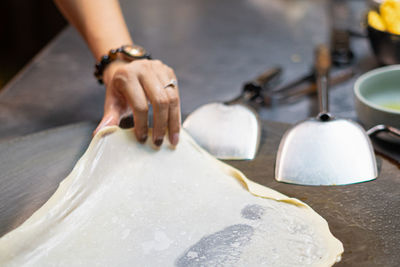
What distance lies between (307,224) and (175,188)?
0.74 ft

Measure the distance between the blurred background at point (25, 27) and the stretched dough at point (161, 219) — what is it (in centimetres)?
233

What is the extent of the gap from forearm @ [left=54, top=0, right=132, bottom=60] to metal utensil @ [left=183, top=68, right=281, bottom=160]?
0.86 ft

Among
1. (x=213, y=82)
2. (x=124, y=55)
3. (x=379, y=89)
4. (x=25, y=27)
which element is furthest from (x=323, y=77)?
(x=25, y=27)

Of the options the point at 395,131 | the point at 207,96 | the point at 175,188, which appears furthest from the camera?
the point at 207,96

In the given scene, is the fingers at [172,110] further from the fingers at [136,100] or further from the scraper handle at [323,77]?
the scraper handle at [323,77]

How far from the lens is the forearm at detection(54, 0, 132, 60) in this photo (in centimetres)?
108

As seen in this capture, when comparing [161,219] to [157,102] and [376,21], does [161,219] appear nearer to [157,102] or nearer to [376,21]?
[157,102]

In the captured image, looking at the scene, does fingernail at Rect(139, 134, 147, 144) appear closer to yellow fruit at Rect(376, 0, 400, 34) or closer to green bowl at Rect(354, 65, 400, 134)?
green bowl at Rect(354, 65, 400, 134)

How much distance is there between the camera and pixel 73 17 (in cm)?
113

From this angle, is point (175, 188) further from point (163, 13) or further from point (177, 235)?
→ point (163, 13)

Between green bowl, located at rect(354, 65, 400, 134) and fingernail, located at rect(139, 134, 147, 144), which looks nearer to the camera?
fingernail, located at rect(139, 134, 147, 144)

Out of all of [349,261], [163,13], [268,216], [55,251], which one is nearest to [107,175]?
[55,251]

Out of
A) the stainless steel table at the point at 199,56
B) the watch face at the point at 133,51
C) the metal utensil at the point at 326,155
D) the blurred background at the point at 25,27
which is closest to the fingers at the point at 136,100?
the watch face at the point at 133,51

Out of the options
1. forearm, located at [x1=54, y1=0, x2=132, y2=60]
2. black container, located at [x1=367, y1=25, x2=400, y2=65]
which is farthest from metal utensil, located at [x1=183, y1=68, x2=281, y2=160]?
black container, located at [x1=367, y1=25, x2=400, y2=65]
